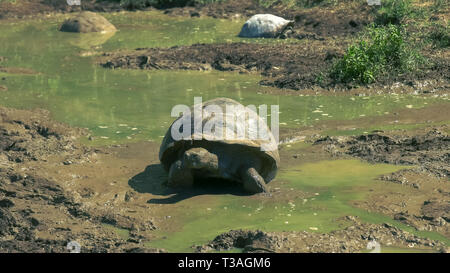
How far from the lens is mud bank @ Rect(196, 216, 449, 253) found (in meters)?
5.31

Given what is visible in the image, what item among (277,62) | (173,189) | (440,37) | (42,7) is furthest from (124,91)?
(42,7)

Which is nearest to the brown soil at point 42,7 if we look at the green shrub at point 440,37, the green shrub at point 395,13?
the green shrub at point 395,13

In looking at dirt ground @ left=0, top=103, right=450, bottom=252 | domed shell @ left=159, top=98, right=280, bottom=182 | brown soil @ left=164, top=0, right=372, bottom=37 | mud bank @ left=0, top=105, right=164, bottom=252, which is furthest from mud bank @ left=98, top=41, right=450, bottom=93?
domed shell @ left=159, top=98, right=280, bottom=182

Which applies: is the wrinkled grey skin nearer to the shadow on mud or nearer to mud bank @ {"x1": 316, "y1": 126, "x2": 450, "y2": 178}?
the shadow on mud

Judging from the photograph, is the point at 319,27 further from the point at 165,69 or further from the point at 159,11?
the point at 159,11

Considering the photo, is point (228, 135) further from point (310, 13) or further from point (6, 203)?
point (310, 13)

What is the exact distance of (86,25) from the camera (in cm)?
1709

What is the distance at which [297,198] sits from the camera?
6.52 m

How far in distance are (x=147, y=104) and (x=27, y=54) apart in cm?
510

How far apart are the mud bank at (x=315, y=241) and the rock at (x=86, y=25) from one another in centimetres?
1233

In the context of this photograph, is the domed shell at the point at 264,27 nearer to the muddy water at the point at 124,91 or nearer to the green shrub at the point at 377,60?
the muddy water at the point at 124,91

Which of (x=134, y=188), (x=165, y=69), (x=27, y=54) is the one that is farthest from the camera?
(x=27, y=54)
